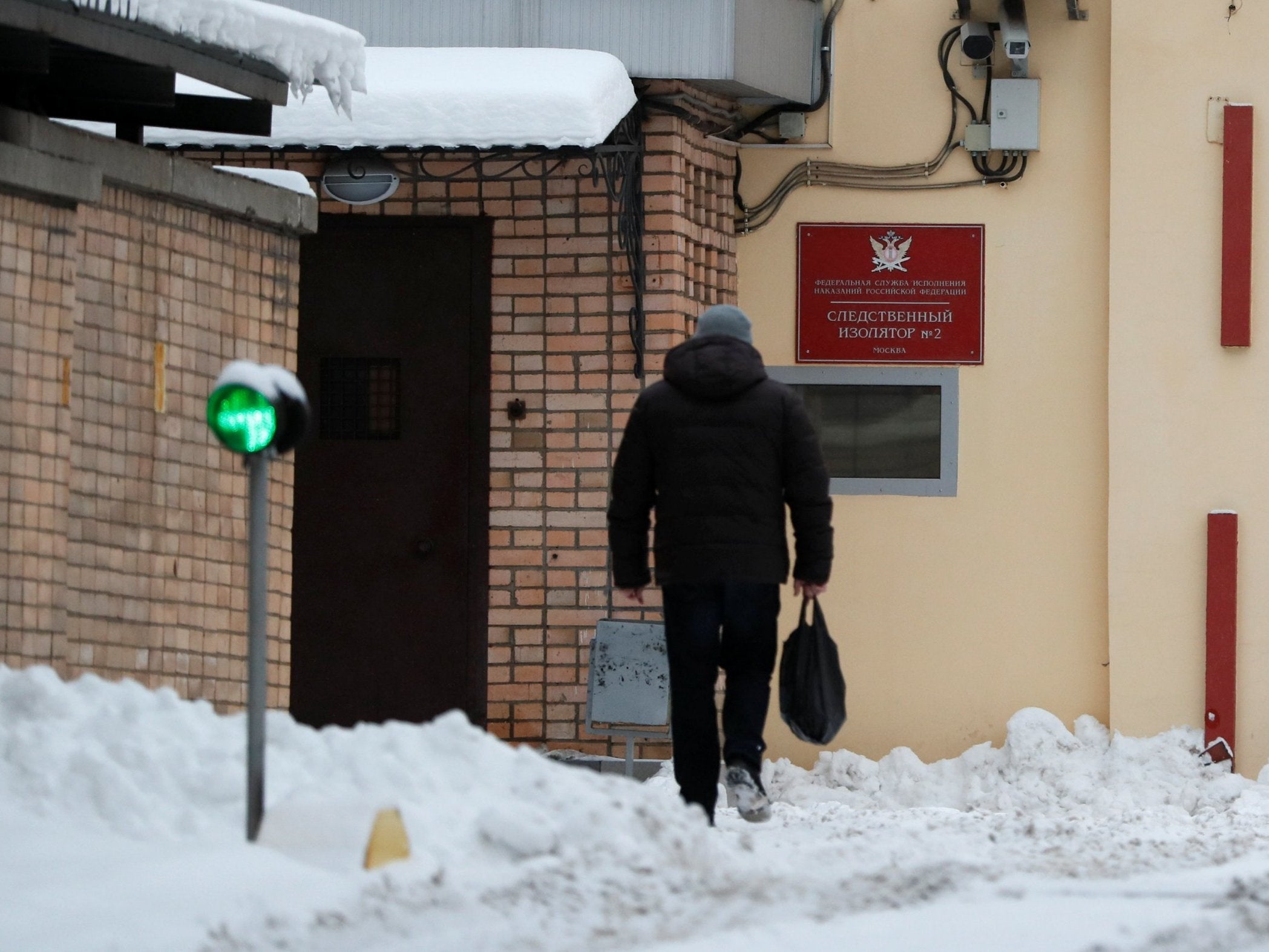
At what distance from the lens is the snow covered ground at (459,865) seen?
15.7 ft

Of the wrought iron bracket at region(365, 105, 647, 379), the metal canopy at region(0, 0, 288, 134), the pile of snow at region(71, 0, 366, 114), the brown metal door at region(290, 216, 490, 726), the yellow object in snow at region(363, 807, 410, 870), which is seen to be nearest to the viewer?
the yellow object in snow at region(363, 807, 410, 870)

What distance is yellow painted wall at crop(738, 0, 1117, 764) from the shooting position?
10523mm

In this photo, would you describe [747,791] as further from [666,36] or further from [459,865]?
[666,36]

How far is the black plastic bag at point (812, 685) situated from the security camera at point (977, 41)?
4.17 metres

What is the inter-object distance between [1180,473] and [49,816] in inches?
255

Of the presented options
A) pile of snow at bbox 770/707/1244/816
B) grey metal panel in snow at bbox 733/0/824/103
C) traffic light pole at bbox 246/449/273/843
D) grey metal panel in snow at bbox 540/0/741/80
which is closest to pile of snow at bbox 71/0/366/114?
traffic light pole at bbox 246/449/273/843

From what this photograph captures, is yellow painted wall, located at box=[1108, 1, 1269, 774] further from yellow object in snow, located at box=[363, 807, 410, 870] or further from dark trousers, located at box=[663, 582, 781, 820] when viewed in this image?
yellow object in snow, located at box=[363, 807, 410, 870]

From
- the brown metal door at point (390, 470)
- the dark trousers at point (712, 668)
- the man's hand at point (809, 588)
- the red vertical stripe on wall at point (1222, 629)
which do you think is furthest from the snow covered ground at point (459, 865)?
the brown metal door at point (390, 470)

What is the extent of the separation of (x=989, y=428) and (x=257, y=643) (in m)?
5.98

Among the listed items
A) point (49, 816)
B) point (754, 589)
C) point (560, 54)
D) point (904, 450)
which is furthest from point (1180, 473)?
point (49, 816)

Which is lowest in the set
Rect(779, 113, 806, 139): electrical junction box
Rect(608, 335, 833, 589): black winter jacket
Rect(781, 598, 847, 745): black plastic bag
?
Rect(781, 598, 847, 745): black plastic bag

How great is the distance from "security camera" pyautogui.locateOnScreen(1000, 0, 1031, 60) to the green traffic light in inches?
231

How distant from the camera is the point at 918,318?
10.6 meters

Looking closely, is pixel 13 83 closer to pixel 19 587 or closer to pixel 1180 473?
pixel 19 587
